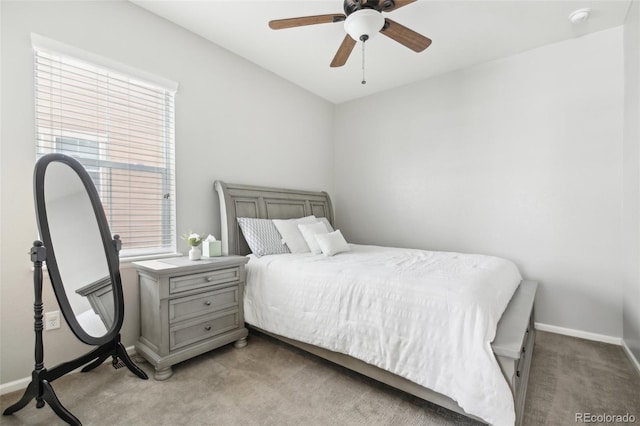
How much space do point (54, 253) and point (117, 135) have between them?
42.5 inches

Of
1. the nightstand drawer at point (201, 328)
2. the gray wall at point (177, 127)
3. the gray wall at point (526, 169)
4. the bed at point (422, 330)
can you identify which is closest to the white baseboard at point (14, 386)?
the gray wall at point (177, 127)

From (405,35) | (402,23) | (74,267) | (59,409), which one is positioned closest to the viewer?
(59,409)

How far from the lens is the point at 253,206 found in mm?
3166

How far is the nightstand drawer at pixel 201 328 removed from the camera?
209cm

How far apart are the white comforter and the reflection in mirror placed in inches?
40.6

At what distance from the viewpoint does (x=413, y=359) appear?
1.63m

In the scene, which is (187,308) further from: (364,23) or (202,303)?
(364,23)

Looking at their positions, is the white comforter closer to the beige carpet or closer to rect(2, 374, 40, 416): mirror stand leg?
the beige carpet

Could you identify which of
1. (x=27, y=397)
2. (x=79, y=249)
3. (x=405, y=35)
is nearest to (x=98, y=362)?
(x=27, y=397)

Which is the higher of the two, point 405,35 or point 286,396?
point 405,35

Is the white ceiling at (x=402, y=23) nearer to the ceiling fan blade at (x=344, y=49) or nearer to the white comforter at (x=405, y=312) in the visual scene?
the ceiling fan blade at (x=344, y=49)

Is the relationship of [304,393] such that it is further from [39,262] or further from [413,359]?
[39,262]

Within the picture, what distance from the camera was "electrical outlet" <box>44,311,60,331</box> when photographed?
1955 mm

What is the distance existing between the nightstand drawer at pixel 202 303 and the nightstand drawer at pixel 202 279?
0.07 m
